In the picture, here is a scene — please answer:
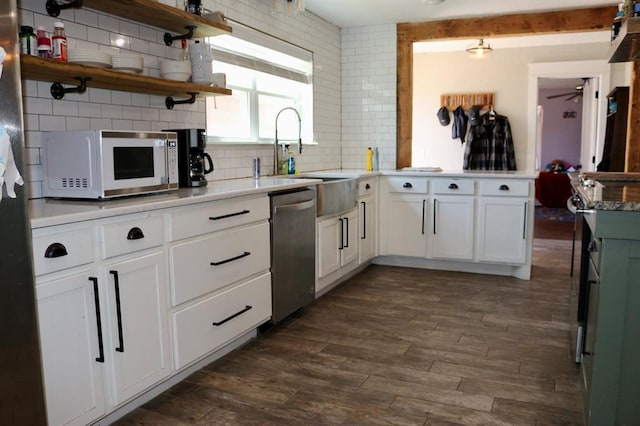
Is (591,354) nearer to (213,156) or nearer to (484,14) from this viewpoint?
(213,156)

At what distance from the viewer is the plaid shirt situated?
749 centimetres

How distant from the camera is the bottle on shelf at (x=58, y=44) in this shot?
85.0 inches

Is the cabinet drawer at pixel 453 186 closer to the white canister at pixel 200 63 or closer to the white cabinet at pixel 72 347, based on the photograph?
the white canister at pixel 200 63

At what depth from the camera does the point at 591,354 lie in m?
1.95

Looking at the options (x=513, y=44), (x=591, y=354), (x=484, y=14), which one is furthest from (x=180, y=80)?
(x=513, y=44)

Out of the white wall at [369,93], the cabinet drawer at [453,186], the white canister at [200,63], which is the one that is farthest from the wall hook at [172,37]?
the white wall at [369,93]

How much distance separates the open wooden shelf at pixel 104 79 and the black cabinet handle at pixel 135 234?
2.25ft

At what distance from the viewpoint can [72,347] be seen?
6.02 feet

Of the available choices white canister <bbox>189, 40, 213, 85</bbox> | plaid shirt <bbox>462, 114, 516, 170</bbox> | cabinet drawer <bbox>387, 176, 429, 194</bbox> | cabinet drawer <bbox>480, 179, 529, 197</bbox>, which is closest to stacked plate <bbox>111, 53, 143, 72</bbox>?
white canister <bbox>189, 40, 213, 85</bbox>

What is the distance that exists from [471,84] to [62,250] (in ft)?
23.2

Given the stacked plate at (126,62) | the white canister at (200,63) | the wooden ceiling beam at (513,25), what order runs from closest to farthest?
the stacked plate at (126,62), the white canister at (200,63), the wooden ceiling beam at (513,25)

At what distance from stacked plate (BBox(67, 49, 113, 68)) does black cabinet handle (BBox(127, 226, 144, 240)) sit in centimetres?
74

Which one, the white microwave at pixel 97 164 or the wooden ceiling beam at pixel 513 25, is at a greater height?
the wooden ceiling beam at pixel 513 25

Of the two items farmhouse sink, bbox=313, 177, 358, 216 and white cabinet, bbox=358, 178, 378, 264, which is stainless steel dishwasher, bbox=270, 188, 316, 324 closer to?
farmhouse sink, bbox=313, 177, 358, 216
